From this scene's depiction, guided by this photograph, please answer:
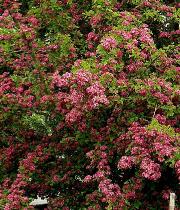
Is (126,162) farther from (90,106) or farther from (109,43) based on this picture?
(109,43)

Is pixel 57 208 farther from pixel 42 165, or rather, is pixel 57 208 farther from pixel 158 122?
pixel 158 122

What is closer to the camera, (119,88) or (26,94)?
(119,88)

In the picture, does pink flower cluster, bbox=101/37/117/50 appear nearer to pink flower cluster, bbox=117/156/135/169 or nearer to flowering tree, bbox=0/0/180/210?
flowering tree, bbox=0/0/180/210

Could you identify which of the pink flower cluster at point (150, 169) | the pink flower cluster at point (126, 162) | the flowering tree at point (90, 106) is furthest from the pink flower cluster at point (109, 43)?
the pink flower cluster at point (150, 169)

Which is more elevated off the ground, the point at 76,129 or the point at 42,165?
the point at 76,129

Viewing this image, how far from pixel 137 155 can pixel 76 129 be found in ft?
5.85

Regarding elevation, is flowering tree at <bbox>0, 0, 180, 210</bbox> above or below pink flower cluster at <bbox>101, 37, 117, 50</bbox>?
below

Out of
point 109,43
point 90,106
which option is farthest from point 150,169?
point 109,43

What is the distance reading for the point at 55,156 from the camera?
7.84 m

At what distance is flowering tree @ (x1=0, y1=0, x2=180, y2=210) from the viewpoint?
6.07 m

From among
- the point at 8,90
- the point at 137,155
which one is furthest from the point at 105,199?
the point at 8,90

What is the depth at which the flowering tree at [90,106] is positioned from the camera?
6.07 metres

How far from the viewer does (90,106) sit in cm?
576

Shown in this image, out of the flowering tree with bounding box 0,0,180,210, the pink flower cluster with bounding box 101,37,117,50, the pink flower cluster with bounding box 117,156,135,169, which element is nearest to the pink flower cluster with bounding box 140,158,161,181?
the flowering tree with bounding box 0,0,180,210
